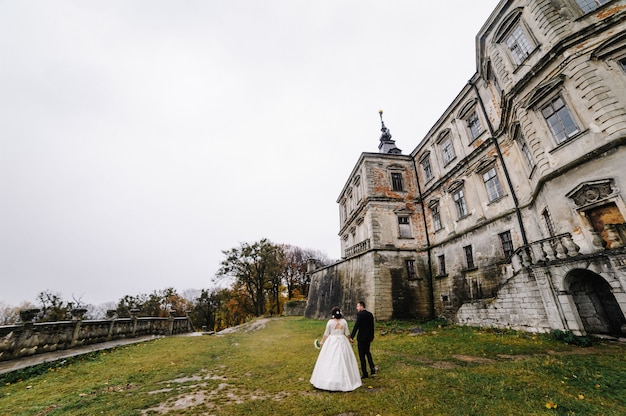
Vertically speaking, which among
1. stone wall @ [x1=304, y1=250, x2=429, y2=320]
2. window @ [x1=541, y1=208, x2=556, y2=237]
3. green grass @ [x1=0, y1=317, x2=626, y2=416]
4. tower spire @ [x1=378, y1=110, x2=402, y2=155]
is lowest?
green grass @ [x1=0, y1=317, x2=626, y2=416]

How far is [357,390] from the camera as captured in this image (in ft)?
17.4

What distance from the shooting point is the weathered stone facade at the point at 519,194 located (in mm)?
9148

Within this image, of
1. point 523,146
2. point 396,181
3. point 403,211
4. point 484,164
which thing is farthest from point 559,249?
point 396,181

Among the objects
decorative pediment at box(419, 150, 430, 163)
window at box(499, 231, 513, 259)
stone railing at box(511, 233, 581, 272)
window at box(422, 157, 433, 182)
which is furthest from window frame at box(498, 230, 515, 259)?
decorative pediment at box(419, 150, 430, 163)

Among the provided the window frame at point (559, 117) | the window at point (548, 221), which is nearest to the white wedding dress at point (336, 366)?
the window at point (548, 221)

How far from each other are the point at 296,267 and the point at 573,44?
45517mm

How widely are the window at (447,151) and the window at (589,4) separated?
31.5 feet

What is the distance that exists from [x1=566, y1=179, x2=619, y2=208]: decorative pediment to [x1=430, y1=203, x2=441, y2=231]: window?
1060 cm

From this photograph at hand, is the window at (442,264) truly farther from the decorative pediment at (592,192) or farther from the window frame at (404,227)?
the decorative pediment at (592,192)

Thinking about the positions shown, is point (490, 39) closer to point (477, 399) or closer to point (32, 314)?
point (477, 399)

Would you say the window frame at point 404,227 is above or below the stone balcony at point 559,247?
above

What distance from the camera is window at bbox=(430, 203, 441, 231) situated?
66.8 ft

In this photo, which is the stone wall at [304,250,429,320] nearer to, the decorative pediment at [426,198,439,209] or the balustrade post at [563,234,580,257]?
the decorative pediment at [426,198,439,209]

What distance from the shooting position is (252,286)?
41.8 meters
